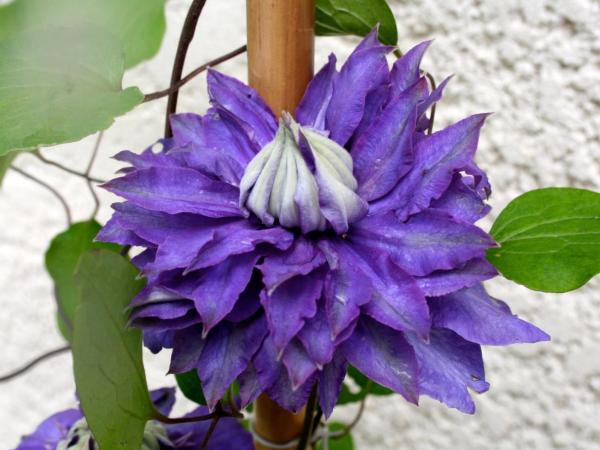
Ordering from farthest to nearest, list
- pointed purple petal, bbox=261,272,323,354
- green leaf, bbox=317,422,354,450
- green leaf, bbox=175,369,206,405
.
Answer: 1. green leaf, bbox=317,422,354,450
2. green leaf, bbox=175,369,206,405
3. pointed purple petal, bbox=261,272,323,354

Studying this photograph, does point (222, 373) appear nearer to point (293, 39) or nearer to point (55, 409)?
point (293, 39)

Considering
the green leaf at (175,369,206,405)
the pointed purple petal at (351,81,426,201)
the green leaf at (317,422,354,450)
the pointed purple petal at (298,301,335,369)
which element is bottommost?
the green leaf at (317,422,354,450)

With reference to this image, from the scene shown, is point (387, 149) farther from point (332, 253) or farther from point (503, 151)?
point (503, 151)

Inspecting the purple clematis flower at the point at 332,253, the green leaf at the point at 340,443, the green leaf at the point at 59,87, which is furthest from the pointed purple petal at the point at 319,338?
the green leaf at the point at 340,443

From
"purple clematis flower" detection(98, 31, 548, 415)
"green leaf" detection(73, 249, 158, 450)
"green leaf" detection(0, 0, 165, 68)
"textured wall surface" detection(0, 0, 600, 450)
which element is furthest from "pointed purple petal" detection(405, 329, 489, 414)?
"textured wall surface" detection(0, 0, 600, 450)

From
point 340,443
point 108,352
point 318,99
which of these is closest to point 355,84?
point 318,99

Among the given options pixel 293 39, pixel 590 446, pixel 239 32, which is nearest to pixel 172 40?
pixel 239 32

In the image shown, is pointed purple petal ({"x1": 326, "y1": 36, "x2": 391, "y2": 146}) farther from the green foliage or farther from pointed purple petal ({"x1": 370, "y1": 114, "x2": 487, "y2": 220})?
the green foliage

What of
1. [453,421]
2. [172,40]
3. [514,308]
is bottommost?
[453,421]

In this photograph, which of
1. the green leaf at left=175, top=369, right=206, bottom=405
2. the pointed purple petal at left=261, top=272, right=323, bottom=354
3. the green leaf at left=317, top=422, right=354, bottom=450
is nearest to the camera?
the pointed purple petal at left=261, top=272, right=323, bottom=354
